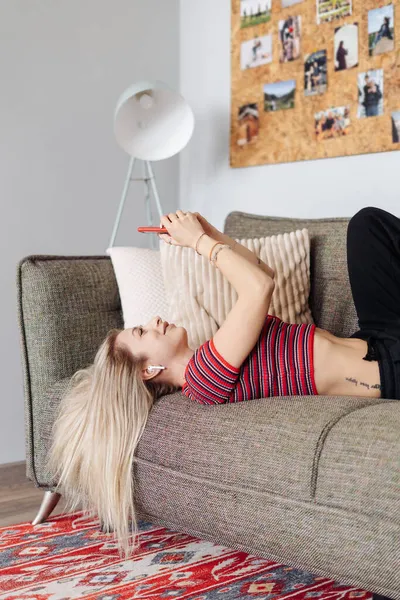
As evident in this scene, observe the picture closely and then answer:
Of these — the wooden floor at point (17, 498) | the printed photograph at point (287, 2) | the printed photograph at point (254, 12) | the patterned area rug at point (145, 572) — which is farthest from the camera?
the printed photograph at point (254, 12)

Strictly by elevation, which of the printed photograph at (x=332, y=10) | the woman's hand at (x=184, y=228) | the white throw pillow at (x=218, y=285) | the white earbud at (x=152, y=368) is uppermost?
the printed photograph at (x=332, y=10)

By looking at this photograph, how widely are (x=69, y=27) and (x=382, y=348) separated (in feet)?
7.29

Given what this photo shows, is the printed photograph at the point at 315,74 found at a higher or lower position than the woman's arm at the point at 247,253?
higher

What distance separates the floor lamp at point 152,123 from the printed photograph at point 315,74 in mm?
513

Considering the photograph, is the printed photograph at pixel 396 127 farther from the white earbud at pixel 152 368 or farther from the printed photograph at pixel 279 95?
the white earbud at pixel 152 368

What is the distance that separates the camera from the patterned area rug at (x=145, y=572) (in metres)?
1.84

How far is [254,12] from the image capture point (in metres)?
3.44

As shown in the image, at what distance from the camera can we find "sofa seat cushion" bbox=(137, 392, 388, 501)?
1580 mm

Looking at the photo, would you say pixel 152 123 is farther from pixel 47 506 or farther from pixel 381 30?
pixel 47 506

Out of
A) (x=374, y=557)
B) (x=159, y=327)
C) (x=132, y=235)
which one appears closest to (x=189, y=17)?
(x=132, y=235)

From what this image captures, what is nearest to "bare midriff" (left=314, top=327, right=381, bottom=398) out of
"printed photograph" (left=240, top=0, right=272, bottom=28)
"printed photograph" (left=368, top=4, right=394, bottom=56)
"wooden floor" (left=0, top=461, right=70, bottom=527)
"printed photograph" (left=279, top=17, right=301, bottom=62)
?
"wooden floor" (left=0, top=461, right=70, bottom=527)

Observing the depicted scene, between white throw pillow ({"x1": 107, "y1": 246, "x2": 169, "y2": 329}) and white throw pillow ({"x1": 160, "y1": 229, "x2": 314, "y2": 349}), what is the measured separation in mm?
54

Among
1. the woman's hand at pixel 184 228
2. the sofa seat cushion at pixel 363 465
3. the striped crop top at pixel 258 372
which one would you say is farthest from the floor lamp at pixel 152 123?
the sofa seat cushion at pixel 363 465

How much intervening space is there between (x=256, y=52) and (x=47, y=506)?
86.2 inches
